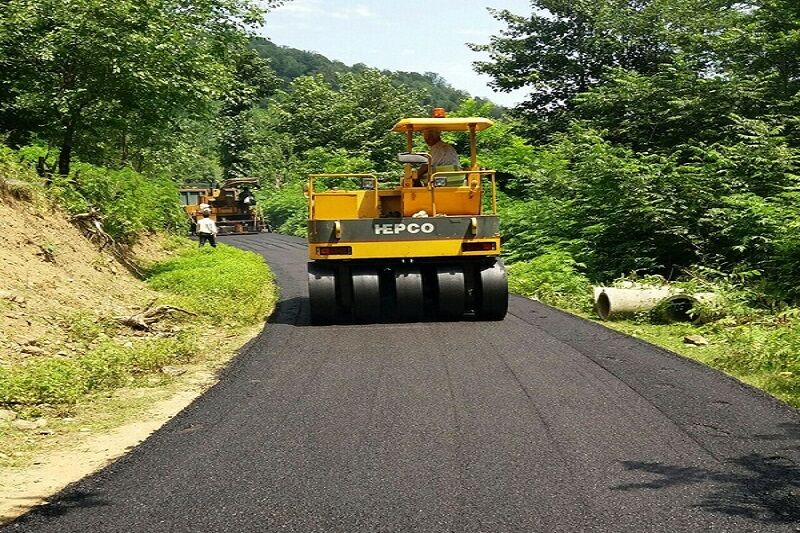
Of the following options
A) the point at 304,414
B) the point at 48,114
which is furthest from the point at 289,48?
the point at 304,414

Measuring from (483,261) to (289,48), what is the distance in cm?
16772

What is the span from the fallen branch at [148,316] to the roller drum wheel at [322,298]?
179 centimetres

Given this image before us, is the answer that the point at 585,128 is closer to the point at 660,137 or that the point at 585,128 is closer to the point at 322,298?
the point at 660,137

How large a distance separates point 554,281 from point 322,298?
5.69 meters

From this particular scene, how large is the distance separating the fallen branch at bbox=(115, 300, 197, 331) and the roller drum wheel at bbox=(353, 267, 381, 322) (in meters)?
2.44

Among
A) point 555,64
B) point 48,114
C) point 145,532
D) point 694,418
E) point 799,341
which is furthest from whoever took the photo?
point 555,64

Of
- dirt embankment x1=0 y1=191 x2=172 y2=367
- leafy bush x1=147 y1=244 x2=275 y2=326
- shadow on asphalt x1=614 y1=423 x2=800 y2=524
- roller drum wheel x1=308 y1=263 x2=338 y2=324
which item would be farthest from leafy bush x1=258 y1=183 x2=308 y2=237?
shadow on asphalt x1=614 y1=423 x2=800 y2=524

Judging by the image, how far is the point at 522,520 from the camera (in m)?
4.65

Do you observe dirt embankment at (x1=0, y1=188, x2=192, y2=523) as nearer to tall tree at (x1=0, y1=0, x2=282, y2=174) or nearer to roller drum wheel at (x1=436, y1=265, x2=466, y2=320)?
tall tree at (x1=0, y1=0, x2=282, y2=174)

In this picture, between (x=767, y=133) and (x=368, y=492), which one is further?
(x=767, y=133)

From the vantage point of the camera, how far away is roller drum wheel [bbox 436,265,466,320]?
40.9ft

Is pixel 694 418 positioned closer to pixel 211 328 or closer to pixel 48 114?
pixel 211 328

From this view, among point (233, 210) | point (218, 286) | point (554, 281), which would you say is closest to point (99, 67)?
point (218, 286)

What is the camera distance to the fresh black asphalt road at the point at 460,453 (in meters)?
4.77
